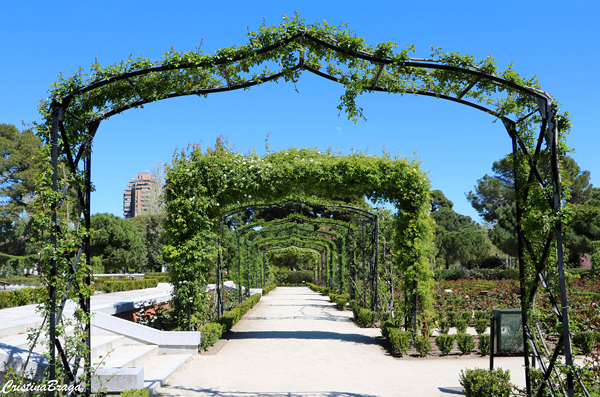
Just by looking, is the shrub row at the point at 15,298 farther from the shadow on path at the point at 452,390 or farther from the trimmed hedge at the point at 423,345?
the shadow on path at the point at 452,390

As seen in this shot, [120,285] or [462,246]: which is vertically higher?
[462,246]

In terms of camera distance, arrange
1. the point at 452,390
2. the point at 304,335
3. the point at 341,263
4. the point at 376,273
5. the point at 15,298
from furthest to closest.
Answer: the point at 341,263 → the point at 376,273 → the point at 15,298 → the point at 304,335 → the point at 452,390

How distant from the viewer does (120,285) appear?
19578 mm

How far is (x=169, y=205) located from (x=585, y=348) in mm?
8247

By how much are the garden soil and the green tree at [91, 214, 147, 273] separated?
25.0 metres

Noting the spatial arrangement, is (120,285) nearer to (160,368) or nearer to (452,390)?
(160,368)

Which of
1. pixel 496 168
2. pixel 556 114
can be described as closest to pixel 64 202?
pixel 556 114

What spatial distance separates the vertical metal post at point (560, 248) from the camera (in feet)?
12.7

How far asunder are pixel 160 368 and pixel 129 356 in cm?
51

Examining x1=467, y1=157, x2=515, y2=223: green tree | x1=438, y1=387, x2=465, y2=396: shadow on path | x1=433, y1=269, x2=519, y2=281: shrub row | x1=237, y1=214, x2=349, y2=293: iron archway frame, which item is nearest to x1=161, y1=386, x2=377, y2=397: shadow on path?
x1=438, y1=387, x2=465, y2=396: shadow on path

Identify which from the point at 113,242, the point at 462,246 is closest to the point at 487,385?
the point at 113,242

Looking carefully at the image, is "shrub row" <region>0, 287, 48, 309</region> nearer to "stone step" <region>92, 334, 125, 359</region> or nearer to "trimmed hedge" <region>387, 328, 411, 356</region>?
"stone step" <region>92, 334, 125, 359</region>

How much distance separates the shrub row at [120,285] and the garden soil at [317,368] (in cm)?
953

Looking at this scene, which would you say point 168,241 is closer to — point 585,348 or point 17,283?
point 585,348
